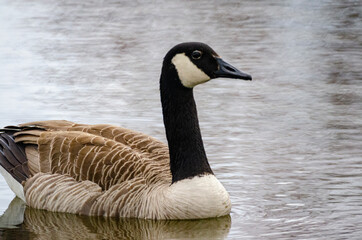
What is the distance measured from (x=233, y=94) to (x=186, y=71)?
551 centimetres

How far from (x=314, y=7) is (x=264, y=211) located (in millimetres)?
15051

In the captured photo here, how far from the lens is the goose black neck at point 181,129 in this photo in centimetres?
854

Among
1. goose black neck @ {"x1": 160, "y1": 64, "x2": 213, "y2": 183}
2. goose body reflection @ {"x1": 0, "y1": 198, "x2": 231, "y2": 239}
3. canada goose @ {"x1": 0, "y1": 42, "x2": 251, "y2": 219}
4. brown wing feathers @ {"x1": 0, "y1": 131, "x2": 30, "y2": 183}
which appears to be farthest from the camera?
brown wing feathers @ {"x1": 0, "y1": 131, "x2": 30, "y2": 183}

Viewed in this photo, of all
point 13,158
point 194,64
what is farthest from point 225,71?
point 13,158

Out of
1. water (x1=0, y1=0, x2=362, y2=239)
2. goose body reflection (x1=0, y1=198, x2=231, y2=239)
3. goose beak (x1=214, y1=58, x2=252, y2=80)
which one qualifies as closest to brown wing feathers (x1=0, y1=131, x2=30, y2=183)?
water (x1=0, y1=0, x2=362, y2=239)

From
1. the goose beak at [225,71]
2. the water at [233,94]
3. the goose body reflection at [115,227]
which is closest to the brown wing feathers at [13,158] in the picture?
the water at [233,94]

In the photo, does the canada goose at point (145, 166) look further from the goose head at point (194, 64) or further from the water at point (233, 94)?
the water at point (233, 94)

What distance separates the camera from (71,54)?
57.1 feet

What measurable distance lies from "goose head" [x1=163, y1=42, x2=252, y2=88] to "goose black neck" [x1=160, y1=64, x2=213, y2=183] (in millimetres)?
63

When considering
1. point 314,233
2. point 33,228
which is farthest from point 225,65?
point 33,228

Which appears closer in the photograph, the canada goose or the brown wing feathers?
the canada goose

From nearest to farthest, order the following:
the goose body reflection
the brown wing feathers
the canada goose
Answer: the goose body reflection < the canada goose < the brown wing feathers

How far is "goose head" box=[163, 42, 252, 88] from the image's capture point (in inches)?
334

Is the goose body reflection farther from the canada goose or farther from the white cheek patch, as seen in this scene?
the white cheek patch
